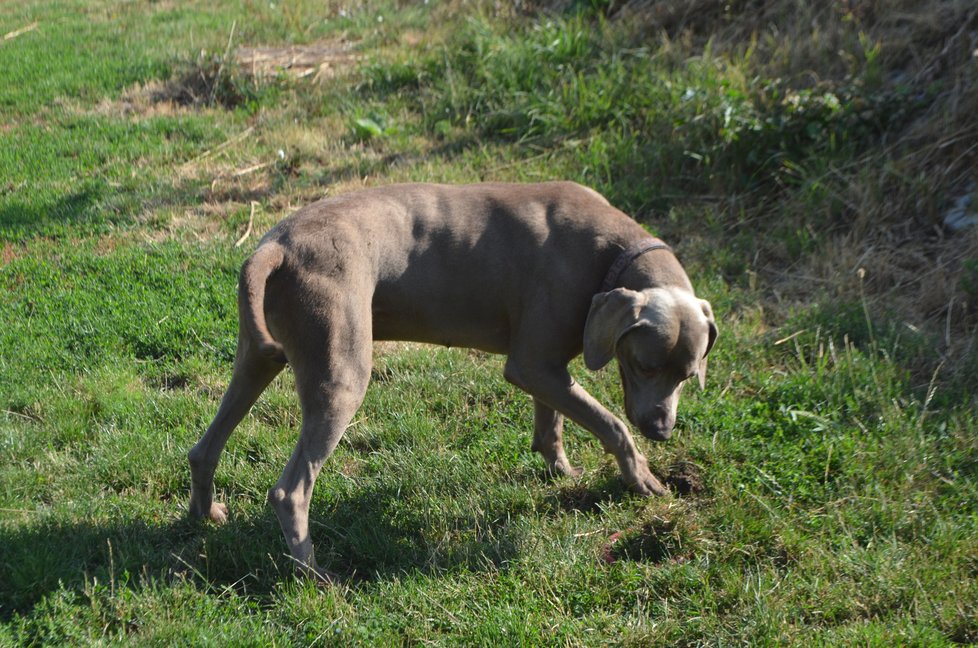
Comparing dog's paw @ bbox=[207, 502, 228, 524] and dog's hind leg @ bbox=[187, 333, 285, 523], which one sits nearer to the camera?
dog's hind leg @ bbox=[187, 333, 285, 523]

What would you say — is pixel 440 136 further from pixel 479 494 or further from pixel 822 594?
pixel 822 594

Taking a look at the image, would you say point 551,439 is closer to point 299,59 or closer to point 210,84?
point 210,84

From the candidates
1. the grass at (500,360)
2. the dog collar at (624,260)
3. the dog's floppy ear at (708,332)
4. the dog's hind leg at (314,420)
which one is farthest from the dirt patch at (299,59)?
the dog's floppy ear at (708,332)

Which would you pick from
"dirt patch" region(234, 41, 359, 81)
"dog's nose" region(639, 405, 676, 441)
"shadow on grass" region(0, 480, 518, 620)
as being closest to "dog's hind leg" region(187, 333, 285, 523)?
"shadow on grass" region(0, 480, 518, 620)

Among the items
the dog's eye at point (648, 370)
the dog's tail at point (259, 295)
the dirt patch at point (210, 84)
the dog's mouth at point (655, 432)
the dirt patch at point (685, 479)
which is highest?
the dog's tail at point (259, 295)

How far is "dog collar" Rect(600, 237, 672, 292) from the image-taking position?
179 inches

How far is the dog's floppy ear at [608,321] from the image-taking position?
14.0 ft

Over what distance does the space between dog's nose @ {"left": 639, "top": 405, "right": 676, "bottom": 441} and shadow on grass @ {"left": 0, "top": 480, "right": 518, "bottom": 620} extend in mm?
780

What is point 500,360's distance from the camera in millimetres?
5992

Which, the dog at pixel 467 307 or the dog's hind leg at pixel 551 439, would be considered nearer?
the dog at pixel 467 307

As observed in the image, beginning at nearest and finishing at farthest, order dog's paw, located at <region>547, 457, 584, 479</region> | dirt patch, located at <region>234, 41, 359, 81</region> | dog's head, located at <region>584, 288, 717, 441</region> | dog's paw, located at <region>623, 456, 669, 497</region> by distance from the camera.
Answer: dog's head, located at <region>584, 288, 717, 441</region> < dog's paw, located at <region>623, 456, 669, 497</region> < dog's paw, located at <region>547, 457, 584, 479</region> < dirt patch, located at <region>234, 41, 359, 81</region>

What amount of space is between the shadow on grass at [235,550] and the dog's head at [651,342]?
2.84 feet

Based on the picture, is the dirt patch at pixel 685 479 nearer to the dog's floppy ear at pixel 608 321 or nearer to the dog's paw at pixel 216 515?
the dog's floppy ear at pixel 608 321

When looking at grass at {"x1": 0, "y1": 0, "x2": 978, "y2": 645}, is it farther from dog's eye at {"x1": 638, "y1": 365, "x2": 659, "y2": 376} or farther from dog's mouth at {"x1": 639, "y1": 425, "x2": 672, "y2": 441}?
dog's eye at {"x1": 638, "y1": 365, "x2": 659, "y2": 376}
